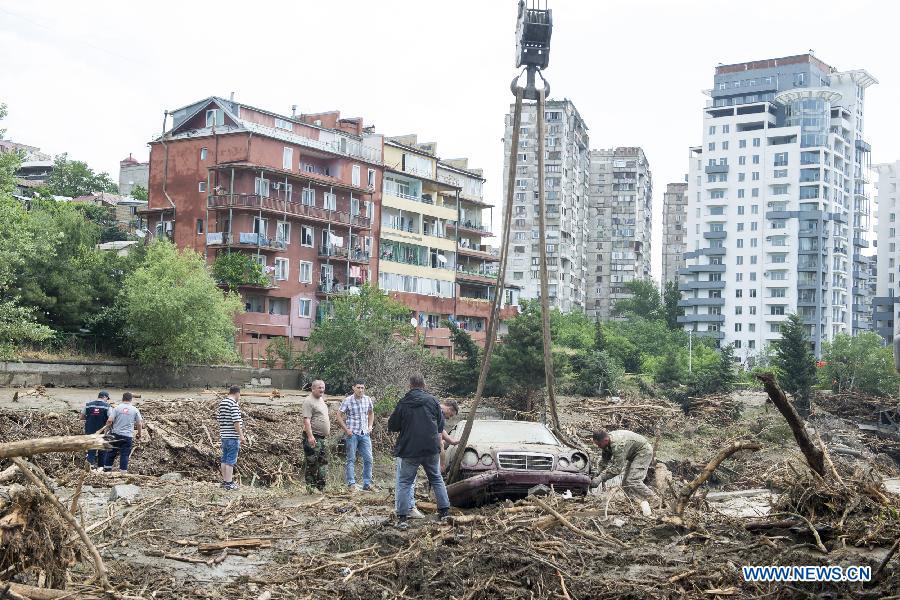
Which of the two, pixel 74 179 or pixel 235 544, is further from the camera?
pixel 74 179

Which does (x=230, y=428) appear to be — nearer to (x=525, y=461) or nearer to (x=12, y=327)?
(x=525, y=461)

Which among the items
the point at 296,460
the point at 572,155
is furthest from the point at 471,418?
the point at 572,155

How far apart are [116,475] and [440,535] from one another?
Answer: 804cm

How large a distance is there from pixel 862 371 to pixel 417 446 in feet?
202

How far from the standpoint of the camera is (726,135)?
118 m

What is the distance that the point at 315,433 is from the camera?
17641 mm

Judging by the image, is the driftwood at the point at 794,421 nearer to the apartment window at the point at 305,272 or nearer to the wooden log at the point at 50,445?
the wooden log at the point at 50,445

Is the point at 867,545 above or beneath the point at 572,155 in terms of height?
beneath

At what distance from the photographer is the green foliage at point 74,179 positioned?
300 ft

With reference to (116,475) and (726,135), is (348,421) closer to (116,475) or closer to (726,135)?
(116,475)

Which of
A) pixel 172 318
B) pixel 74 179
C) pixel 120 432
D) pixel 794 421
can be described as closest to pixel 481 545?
pixel 794 421

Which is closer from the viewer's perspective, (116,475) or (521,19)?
(521,19)

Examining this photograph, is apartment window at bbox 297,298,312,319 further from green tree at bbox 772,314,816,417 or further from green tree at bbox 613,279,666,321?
green tree at bbox 613,279,666,321

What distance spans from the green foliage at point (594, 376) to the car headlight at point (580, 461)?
41.0 metres
